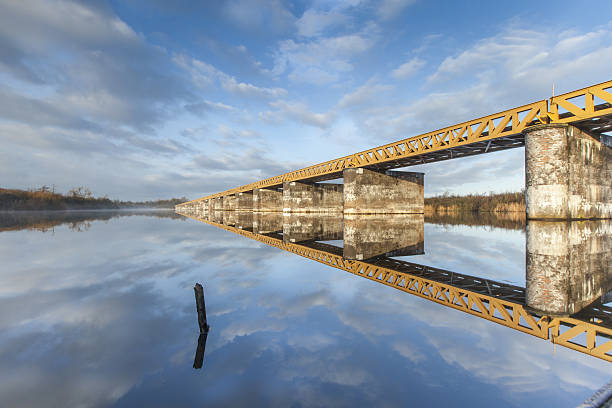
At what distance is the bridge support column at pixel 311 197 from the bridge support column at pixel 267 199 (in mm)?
8687

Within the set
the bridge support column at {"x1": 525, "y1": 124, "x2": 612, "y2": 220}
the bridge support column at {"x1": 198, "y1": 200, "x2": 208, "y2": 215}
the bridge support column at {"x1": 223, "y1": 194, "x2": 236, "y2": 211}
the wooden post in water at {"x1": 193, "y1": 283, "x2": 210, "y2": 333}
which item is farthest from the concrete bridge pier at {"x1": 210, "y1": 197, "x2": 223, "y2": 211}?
the wooden post in water at {"x1": 193, "y1": 283, "x2": 210, "y2": 333}

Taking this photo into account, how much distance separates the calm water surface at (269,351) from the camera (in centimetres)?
184

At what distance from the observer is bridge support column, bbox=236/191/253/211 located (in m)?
50.2

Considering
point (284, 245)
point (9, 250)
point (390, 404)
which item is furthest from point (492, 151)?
point (9, 250)

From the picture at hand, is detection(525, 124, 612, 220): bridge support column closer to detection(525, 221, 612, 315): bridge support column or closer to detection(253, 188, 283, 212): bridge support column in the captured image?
detection(525, 221, 612, 315): bridge support column

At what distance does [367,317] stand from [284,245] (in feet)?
20.0

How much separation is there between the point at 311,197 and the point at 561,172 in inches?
937

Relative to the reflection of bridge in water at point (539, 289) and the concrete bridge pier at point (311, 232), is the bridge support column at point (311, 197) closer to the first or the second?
the concrete bridge pier at point (311, 232)

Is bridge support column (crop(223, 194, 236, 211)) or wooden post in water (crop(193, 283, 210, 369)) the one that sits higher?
bridge support column (crop(223, 194, 236, 211))

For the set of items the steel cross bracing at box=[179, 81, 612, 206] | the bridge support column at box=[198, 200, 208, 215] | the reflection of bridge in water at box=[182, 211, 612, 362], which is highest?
the steel cross bracing at box=[179, 81, 612, 206]

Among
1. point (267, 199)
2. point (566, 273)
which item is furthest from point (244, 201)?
point (566, 273)

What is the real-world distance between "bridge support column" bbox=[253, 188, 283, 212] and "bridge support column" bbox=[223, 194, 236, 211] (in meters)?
12.2

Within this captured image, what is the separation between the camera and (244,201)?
50.7 metres

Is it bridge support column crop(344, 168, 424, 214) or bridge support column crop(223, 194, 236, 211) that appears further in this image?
bridge support column crop(223, 194, 236, 211)
